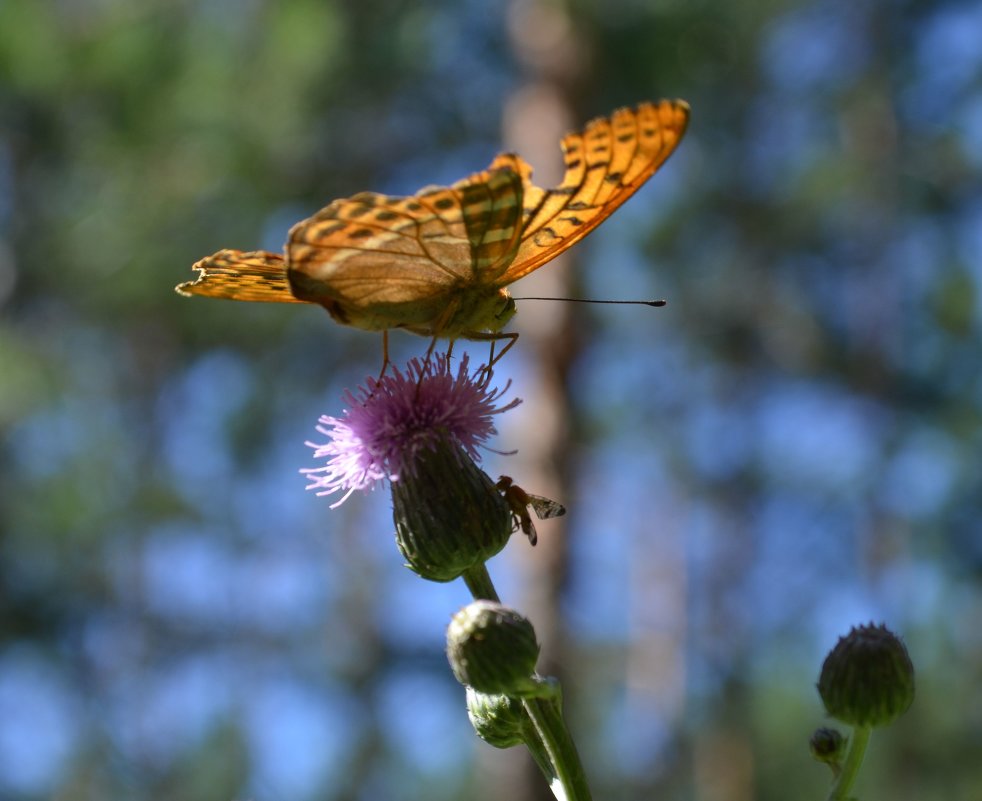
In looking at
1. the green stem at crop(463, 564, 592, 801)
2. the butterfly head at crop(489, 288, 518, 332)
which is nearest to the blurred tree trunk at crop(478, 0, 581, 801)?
the butterfly head at crop(489, 288, 518, 332)

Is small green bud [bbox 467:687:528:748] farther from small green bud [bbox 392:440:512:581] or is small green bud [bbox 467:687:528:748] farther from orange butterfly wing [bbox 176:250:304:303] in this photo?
orange butterfly wing [bbox 176:250:304:303]

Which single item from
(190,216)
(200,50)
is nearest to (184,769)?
(190,216)

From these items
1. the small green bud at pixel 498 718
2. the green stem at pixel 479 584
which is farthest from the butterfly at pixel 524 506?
the small green bud at pixel 498 718

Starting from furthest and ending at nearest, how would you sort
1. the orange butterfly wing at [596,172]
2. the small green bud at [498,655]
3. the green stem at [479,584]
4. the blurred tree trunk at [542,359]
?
the blurred tree trunk at [542,359]
the green stem at [479,584]
the orange butterfly wing at [596,172]
the small green bud at [498,655]

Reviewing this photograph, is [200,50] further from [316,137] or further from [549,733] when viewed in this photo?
[549,733]

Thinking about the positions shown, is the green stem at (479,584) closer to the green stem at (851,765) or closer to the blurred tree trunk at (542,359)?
the green stem at (851,765)
